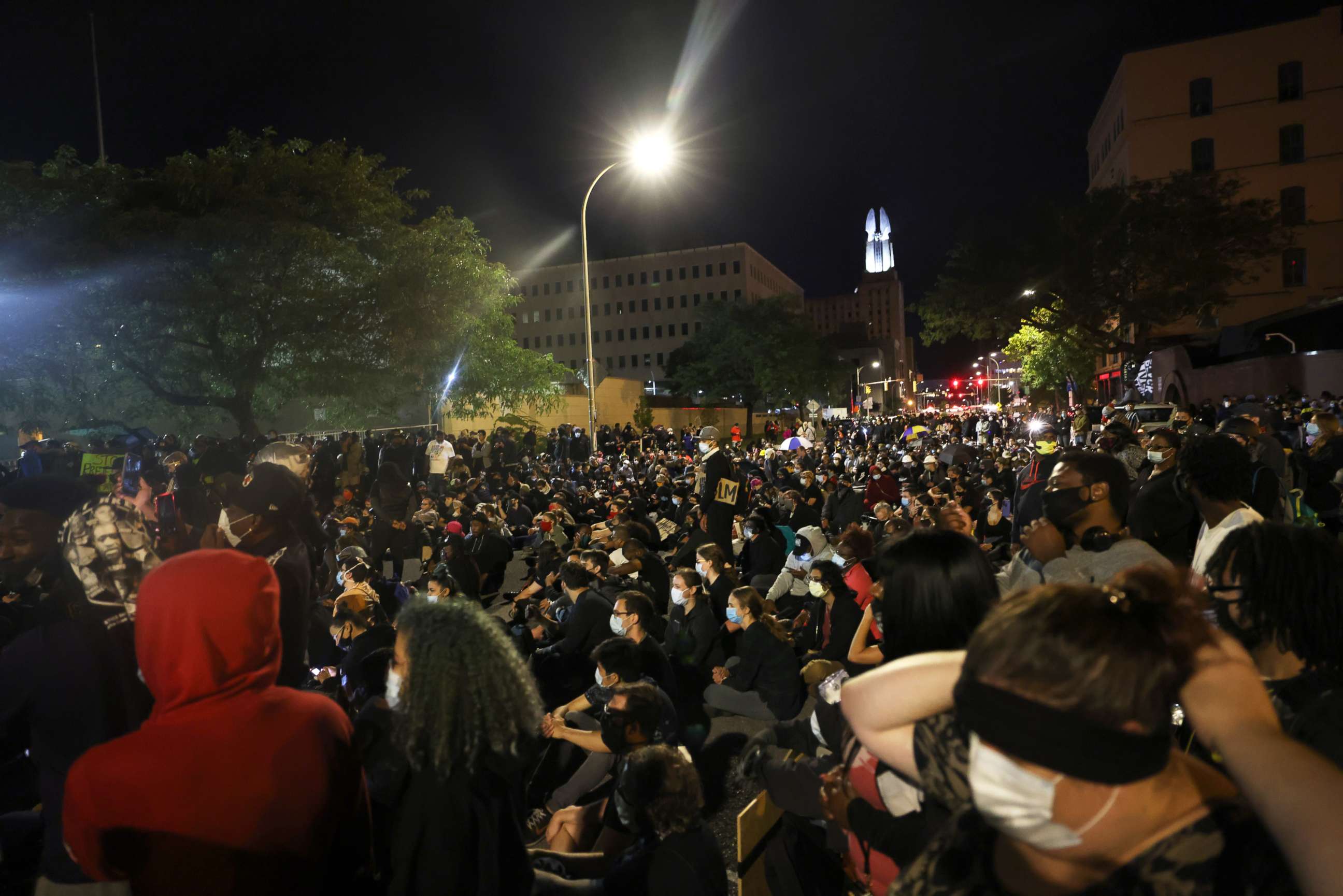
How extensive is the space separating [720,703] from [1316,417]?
27.6 ft

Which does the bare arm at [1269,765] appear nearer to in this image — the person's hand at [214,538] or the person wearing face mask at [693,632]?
the person's hand at [214,538]

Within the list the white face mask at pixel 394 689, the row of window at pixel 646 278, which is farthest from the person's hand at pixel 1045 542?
the row of window at pixel 646 278

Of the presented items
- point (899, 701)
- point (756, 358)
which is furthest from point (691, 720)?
point (756, 358)

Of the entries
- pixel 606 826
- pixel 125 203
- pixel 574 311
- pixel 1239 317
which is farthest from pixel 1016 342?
pixel 574 311

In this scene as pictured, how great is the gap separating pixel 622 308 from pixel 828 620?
9757 centimetres

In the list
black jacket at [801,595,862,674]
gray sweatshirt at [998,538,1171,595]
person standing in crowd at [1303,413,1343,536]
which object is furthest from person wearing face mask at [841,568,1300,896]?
person standing in crowd at [1303,413,1343,536]

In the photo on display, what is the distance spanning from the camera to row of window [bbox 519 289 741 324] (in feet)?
321

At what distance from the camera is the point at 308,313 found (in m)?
16.5

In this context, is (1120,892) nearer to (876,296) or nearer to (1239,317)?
(1239,317)

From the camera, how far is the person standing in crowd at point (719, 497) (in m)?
8.82

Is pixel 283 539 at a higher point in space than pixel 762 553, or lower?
higher

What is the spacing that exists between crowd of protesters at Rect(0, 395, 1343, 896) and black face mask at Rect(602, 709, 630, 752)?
0.02 m

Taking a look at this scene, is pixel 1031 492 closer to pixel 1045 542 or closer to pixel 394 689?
pixel 1045 542

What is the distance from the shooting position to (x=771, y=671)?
5.84 m
